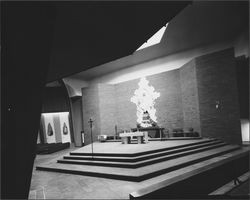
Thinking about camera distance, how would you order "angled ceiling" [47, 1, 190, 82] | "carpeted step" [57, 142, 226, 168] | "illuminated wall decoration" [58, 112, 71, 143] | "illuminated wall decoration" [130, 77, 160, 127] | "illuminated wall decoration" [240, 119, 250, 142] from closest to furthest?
"angled ceiling" [47, 1, 190, 82], "carpeted step" [57, 142, 226, 168], "illuminated wall decoration" [240, 119, 250, 142], "illuminated wall decoration" [130, 77, 160, 127], "illuminated wall decoration" [58, 112, 71, 143]

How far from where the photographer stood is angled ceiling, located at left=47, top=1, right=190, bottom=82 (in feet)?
7.35

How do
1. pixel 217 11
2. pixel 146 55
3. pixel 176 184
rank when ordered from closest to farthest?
pixel 176 184
pixel 217 11
pixel 146 55

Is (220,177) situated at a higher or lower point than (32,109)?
lower

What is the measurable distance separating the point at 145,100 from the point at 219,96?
14.9ft

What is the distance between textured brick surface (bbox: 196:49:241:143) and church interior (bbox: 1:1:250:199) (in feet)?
0.16

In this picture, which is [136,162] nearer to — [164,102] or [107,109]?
[164,102]

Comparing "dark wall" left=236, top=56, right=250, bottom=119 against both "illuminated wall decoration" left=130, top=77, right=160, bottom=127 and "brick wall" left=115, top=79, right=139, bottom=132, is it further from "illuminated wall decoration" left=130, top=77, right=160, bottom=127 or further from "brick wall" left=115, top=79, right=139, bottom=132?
"brick wall" left=115, top=79, right=139, bottom=132

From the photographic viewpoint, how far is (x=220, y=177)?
207 inches

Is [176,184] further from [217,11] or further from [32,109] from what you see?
[217,11]

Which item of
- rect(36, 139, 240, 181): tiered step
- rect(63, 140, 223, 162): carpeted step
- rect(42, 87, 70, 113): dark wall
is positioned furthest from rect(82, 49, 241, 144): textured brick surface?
rect(42, 87, 70, 113): dark wall

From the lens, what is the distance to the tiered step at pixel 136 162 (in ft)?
18.3

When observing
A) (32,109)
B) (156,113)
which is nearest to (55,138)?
(156,113)

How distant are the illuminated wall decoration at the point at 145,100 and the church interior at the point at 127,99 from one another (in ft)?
0.21

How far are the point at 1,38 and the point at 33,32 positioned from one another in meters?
0.28
